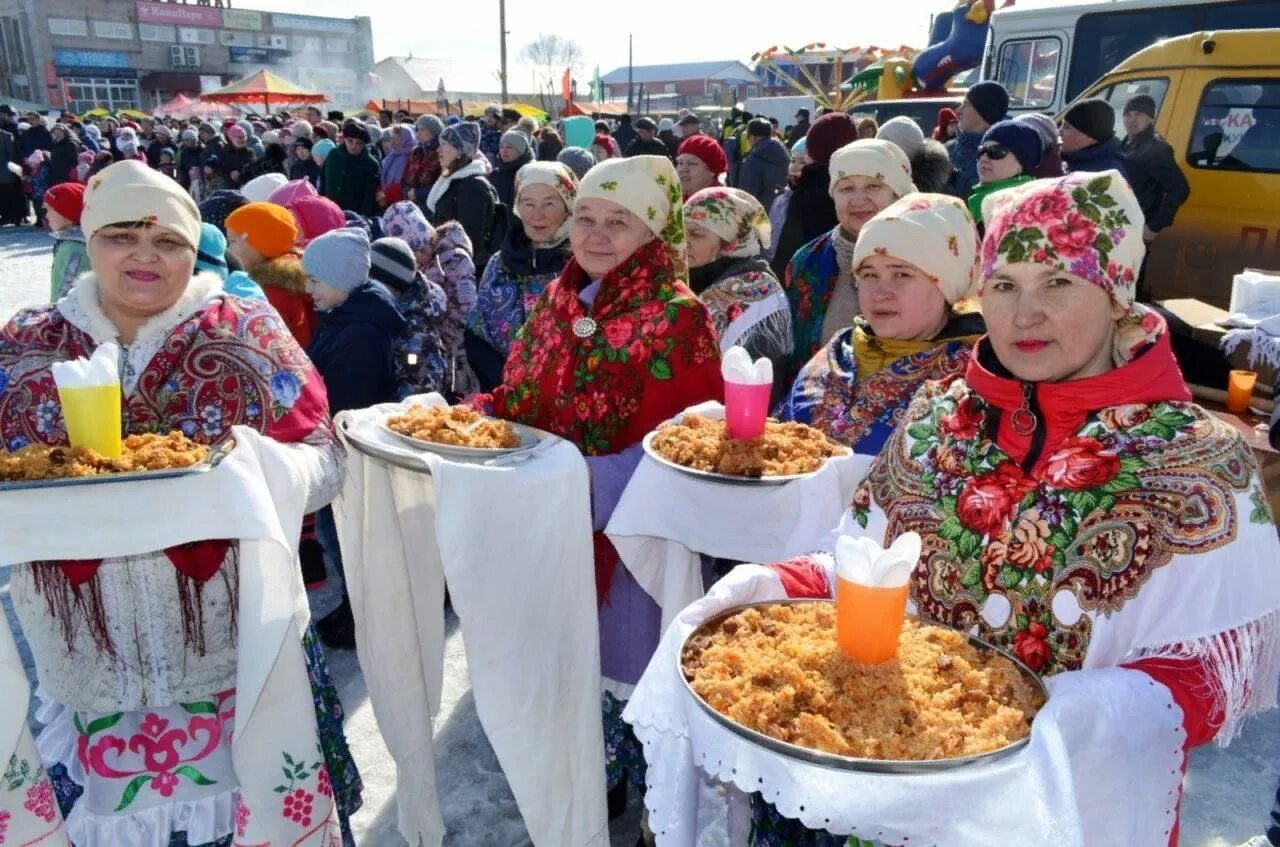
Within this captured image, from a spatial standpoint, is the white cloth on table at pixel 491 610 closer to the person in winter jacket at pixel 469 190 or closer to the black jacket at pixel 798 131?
the person in winter jacket at pixel 469 190

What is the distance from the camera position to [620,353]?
8.50ft

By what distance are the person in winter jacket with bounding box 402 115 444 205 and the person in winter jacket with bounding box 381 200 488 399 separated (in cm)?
502

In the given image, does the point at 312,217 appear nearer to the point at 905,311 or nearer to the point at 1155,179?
the point at 905,311

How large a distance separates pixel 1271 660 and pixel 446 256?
4.48m

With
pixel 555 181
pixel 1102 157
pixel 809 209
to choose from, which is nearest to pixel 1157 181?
pixel 1102 157

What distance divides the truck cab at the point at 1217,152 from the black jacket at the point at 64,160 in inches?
634

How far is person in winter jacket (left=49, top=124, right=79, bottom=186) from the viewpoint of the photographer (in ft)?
50.0

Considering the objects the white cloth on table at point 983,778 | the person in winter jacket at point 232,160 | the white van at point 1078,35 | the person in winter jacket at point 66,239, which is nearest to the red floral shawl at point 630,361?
the white cloth on table at point 983,778

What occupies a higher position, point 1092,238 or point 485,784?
point 1092,238

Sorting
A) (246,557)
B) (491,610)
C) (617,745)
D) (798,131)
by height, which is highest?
(798,131)

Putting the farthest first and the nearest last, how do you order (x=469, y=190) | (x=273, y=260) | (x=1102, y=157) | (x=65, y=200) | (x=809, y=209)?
(x=469, y=190) → (x=1102, y=157) → (x=809, y=209) → (x=65, y=200) → (x=273, y=260)

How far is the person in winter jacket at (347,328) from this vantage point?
3855 mm

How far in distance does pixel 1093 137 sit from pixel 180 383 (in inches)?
228

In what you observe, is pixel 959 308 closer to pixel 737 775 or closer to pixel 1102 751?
pixel 1102 751
